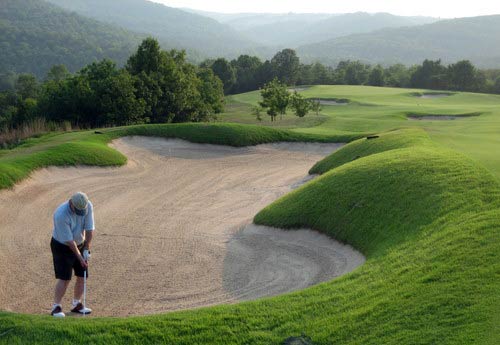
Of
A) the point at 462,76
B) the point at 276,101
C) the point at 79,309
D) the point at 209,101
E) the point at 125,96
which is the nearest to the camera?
the point at 79,309

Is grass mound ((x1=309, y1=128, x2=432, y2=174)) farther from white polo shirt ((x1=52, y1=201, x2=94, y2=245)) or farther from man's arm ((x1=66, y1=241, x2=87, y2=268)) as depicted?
man's arm ((x1=66, y1=241, x2=87, y2=268))

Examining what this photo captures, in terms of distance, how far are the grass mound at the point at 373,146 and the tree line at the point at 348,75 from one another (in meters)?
84.9

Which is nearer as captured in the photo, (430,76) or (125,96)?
(125,96)

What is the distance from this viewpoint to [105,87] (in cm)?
3941

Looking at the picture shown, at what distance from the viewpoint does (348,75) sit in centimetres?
11925

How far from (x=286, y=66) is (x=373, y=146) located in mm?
96453

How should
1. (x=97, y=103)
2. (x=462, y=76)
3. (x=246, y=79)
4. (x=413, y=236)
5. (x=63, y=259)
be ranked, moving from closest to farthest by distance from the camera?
(x=63, y=259)
(x=413, y=236)
(x=97, y=103)
(x=462, y=76)
(x=246, y=79)

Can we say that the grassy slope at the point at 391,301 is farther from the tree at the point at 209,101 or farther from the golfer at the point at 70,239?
the tree at the point at 209,101

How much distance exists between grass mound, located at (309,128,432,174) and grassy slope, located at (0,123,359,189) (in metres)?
7.48

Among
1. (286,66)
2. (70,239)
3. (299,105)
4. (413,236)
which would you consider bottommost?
(413,236)

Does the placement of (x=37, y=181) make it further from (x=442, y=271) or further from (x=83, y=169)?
(x=442, y=271)

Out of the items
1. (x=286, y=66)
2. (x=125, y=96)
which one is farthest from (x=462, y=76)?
(x=125, y=96)

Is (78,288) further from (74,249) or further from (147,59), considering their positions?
(147,59)

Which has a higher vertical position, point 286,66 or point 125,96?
point 286,66
